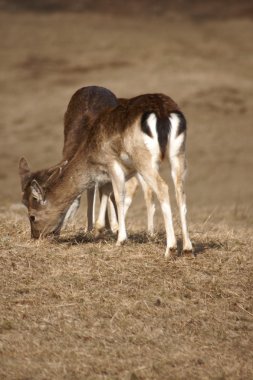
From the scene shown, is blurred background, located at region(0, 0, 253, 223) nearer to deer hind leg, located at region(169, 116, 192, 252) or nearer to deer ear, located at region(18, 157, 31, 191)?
deer ear, located at region(18, 157, 31, 191)

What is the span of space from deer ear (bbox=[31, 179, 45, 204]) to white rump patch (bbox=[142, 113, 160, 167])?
55.2 inches

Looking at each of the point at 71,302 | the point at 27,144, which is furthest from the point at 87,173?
the point at 27,144

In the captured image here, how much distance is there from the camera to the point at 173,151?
919 centimetres

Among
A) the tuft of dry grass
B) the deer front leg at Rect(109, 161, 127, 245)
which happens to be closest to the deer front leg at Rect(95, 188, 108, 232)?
the tuft of dry grass

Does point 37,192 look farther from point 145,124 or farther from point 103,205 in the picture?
point 145,124

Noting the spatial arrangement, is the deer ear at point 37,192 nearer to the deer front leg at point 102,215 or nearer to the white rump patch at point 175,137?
the deer front leg at point 102,215

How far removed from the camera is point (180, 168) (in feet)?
30.4

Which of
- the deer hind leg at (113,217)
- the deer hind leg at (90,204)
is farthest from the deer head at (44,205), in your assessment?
the deer hind leg at (113,217)

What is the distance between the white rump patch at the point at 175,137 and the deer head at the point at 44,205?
145 centimetres

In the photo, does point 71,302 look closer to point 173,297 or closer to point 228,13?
point 173,297

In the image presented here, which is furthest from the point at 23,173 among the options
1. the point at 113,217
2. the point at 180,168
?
the point at 180,168

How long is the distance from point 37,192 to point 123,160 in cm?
102

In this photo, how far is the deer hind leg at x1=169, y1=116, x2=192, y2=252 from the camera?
30.0 ft

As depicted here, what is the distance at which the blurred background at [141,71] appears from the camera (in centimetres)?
2255
